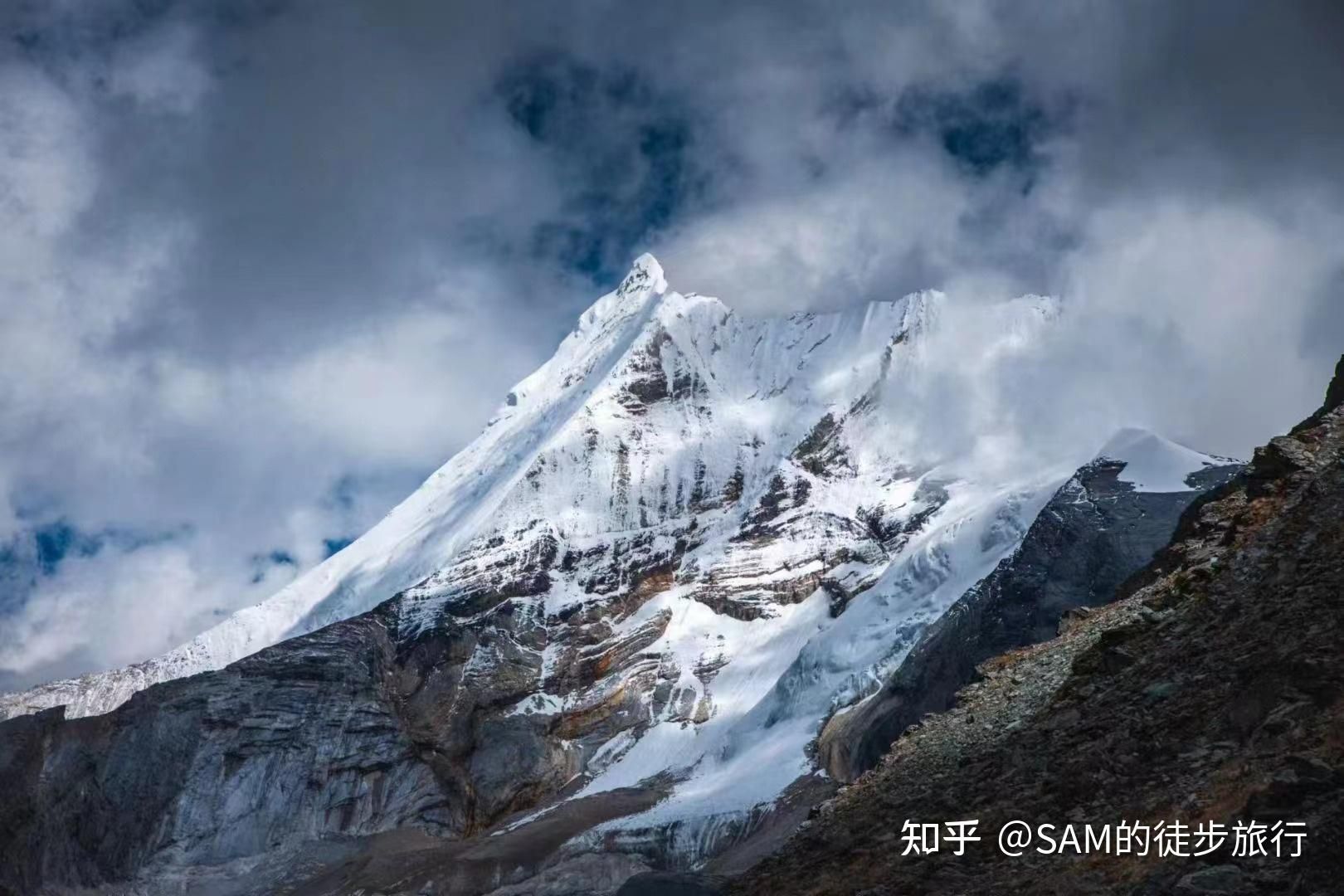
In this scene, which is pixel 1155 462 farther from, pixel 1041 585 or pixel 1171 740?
pixel 1171 740

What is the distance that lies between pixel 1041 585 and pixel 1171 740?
9281cm

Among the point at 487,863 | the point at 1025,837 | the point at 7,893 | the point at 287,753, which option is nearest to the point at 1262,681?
the point at 1025,837

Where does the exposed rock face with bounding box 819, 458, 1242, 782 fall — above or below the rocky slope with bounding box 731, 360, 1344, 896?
above

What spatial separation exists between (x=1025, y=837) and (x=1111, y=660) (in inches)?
249

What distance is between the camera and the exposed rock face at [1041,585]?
340 feet

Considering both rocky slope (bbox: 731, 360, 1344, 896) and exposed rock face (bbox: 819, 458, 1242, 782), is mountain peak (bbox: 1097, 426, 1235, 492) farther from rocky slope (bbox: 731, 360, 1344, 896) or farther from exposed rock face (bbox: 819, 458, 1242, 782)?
rocky slope (bbox: 731, 360, 1344, 896)

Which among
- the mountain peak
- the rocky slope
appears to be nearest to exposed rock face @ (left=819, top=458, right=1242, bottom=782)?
the mountain peak

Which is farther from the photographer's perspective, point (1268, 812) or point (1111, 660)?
point (1111, 660)

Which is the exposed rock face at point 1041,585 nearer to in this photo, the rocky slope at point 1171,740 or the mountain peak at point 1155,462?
the mountain peak at point 1155,462

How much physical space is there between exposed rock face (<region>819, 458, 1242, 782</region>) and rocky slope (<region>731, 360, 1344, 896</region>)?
74.8 meters

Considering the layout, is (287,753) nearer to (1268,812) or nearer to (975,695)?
(975,695)

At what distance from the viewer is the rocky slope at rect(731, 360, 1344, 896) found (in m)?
16.2

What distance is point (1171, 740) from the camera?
1980 cm

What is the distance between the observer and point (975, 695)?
30.8 meters
